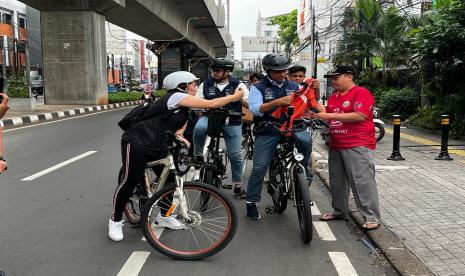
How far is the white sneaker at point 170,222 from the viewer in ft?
13.4

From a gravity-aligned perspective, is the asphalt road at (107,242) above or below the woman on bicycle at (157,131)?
below

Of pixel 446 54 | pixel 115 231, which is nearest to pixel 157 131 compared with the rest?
pixel 115 231

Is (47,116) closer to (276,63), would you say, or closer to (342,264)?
(276,63)

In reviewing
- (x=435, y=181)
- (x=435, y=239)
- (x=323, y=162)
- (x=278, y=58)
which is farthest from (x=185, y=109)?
(x=323, y=162)

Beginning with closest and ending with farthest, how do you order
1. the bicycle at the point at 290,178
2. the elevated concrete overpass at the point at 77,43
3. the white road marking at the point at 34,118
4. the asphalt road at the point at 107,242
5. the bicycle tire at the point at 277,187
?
the asphalt road at the point at 107,242 → the bicycle at the point at 290,178 → the bicycle tire at the point at 277,187 → the white road marking at the point at 34,118 → the elevated concrete overpass at the point at 77,43

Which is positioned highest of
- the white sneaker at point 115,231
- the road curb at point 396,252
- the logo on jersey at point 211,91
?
the logo on jersey at point 211,91

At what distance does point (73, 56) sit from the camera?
2236 centimetres

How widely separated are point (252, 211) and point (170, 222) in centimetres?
118

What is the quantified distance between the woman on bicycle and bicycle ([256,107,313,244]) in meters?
0.84

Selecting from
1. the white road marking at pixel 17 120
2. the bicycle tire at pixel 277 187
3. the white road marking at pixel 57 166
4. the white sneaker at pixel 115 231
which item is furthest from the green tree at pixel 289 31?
the white sneaker at pixel 115 231

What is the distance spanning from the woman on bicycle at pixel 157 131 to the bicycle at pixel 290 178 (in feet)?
2.77

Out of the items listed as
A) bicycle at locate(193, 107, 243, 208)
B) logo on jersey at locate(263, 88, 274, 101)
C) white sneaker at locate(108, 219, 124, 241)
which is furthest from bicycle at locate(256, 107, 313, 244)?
white sneaker at locate(108, 219, 124, 241)

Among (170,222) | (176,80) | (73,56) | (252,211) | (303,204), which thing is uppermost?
(73,56)

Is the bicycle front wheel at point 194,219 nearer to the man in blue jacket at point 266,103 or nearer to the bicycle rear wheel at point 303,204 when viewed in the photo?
the bicycle rear wheel at point 303,204
